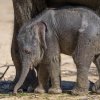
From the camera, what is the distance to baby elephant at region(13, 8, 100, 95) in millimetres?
6688

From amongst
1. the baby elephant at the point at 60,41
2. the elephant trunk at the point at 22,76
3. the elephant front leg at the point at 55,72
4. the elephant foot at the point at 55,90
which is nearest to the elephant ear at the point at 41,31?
the baby elephant at the point at 60,41

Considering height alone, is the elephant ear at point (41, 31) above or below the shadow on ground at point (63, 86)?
above

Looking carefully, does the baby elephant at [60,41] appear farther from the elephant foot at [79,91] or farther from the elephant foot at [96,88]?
the elephant foot at [96,88]

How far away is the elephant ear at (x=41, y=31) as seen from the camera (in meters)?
6.72

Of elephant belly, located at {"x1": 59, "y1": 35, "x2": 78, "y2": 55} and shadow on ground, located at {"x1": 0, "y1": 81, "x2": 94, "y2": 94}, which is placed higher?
elephant belly, located at {"x1": 59, "y1": 35, "x2": 78, "y2": 55}

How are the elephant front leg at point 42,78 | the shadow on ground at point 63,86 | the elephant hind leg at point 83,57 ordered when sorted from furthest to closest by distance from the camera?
the shadow on ground at point 63,86, the elephant front leg at point 42,78, the elephant hind leg at point 83,57

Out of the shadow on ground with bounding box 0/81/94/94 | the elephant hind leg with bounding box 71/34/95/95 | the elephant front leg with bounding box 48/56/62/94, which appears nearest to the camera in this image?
the elephant hind leg with bounding box 71/34/95/95

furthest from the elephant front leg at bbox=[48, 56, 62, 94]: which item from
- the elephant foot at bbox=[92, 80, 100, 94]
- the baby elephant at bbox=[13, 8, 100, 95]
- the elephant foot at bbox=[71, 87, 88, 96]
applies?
the elephant foot at bbox=[92, 80, 100, 94]

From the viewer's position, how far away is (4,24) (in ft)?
49.3

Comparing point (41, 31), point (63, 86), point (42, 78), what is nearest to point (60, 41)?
point (41, 31)

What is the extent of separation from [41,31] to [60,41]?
229 mm

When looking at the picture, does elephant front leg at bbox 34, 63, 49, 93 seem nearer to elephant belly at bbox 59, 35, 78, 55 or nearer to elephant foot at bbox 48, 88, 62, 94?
elephant foot at bbox 48, 88, 62, 94

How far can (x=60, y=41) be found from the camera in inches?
267

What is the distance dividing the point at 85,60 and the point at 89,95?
403 millimetres
